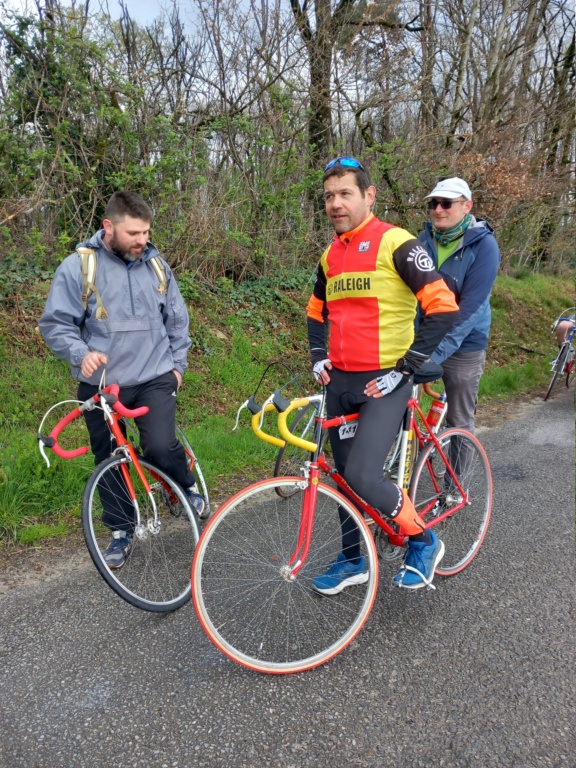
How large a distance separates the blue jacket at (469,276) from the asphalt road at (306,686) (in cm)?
153

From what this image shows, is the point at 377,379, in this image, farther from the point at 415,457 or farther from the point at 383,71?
the point at 383,71

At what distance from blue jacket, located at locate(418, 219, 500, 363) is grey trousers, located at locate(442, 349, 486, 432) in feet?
0.76

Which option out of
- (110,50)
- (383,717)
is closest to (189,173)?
(110,50)

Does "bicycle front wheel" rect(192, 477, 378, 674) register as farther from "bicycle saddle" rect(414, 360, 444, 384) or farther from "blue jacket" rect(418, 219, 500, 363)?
"blue jacket" rect(418, 219, 500, 363)

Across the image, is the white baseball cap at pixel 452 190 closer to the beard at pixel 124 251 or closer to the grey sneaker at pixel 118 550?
the beard at pixel 124 251

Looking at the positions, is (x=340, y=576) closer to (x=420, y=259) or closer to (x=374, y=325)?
(x=374, y=325)

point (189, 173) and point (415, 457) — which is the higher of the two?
point (189, 173)

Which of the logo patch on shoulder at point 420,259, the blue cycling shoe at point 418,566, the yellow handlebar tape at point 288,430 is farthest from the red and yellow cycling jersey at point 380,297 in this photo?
the blue cycling shoe at point 418,566

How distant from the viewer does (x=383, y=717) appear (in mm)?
2330

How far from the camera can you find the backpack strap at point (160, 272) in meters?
3.37

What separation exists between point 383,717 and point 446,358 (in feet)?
7.66

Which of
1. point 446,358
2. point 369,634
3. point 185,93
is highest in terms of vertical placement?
point 185,93

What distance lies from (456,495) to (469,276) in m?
1.48

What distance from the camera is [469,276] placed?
3.77 meters
